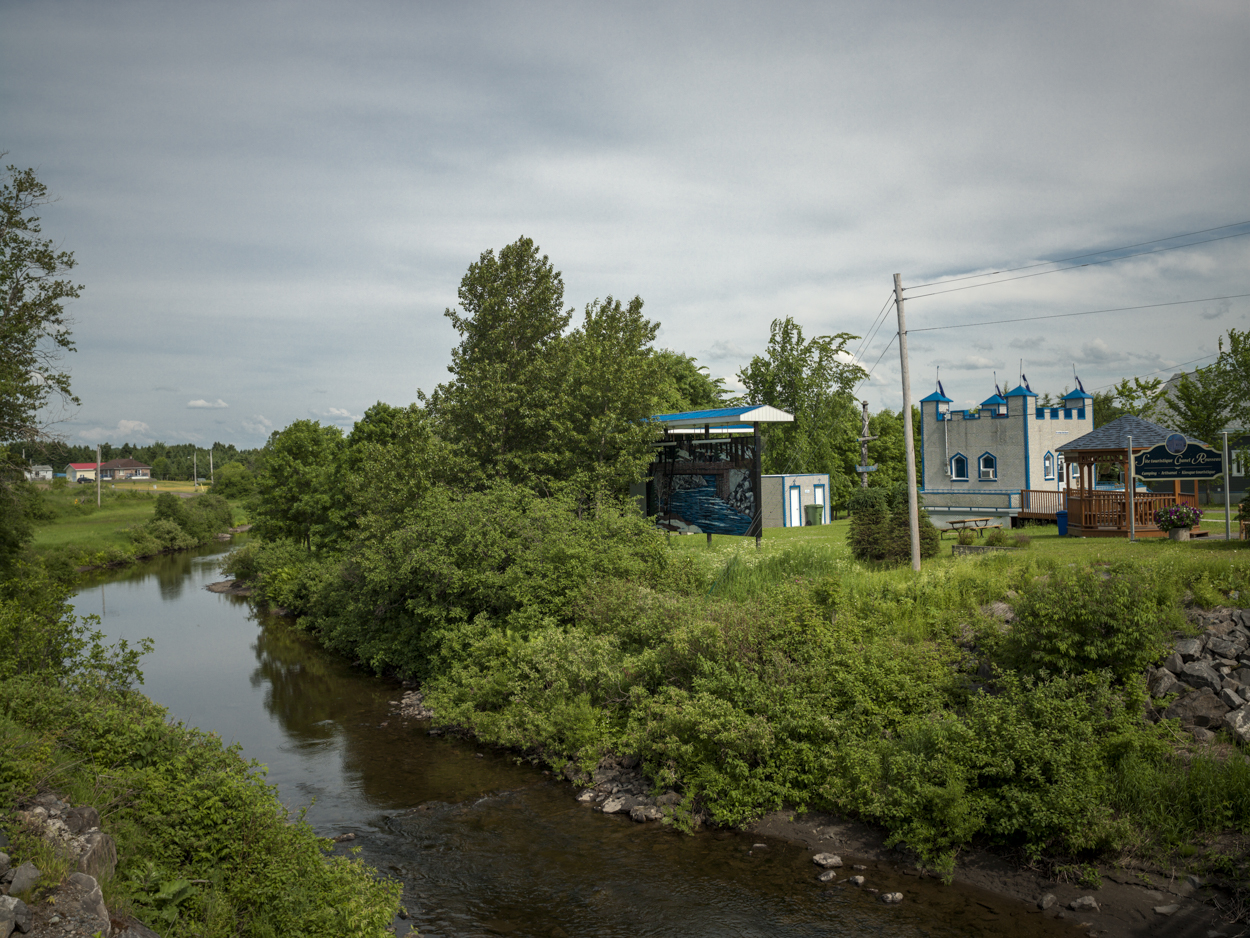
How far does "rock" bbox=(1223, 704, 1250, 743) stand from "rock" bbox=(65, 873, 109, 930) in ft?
47.4

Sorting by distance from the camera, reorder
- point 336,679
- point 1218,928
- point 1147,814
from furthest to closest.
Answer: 1. point 336,679
2. point 1147,814
3. point 1218,928

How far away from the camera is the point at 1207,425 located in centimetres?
4431

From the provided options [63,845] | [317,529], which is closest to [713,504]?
[63,845]

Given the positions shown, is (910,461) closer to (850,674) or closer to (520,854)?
(850,674)

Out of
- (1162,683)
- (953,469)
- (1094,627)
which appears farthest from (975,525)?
(1094,627)

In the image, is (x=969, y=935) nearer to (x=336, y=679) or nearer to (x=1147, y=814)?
(x=1147, y=814)

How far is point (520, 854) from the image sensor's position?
12258mm

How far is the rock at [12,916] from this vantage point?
20.5 feet

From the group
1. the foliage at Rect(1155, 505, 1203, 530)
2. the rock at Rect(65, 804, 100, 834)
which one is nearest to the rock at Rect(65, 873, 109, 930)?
the rock at Rect(65, 804, 100, 834)

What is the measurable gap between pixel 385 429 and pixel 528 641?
23969 millimetres

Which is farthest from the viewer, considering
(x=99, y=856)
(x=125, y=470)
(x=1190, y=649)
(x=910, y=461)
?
(x=125, y=470)

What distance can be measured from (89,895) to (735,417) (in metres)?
18.9

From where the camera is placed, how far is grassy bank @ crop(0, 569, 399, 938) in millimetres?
8039

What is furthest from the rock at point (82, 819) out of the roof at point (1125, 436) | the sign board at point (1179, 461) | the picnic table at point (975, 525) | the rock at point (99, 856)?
the roof at point (1125, 436)
